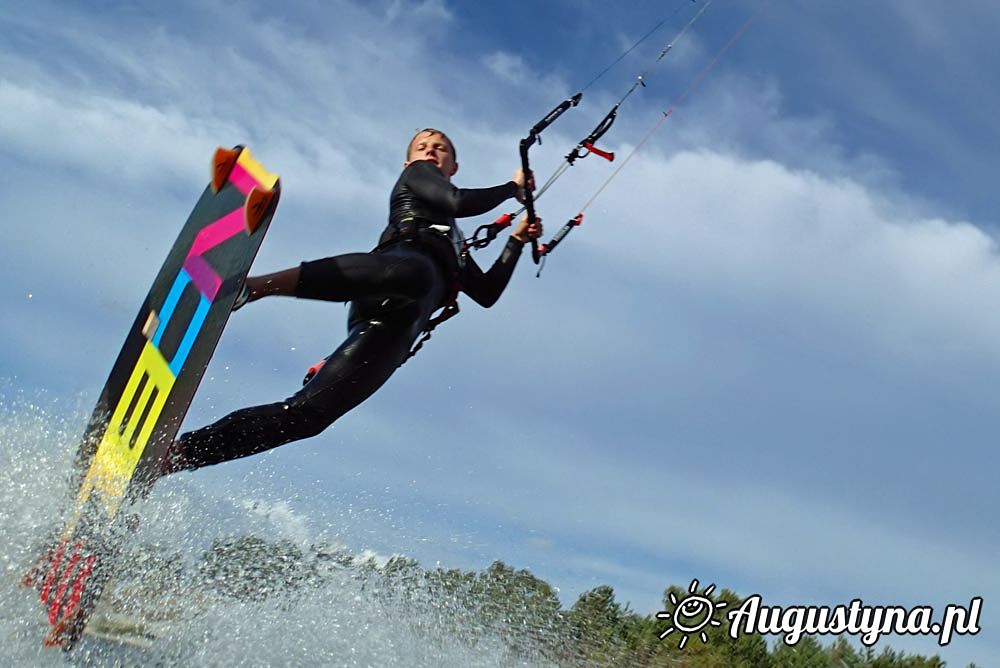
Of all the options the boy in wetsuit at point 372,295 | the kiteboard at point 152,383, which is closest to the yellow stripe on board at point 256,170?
the kiteboard at point 152,383

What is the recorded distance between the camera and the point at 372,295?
4855 millimetres

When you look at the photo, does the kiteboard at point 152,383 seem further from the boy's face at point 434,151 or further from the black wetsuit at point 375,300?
the boy's face at point 434,151

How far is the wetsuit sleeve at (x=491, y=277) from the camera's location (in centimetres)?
558

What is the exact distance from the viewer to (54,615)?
3.98 m

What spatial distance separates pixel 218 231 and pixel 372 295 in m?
0.76

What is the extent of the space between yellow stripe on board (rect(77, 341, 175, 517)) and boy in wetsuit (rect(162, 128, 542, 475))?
16 cm

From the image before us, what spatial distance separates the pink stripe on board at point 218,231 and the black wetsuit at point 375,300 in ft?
1.33

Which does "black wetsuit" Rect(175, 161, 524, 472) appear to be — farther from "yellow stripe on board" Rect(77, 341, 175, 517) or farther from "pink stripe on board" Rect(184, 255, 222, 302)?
"pink stripe on board" Rect(184, 255, 222, 302)

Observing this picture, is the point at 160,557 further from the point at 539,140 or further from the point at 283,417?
the point at 539,140

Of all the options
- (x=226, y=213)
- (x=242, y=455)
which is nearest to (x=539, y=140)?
(x=226, y=213)

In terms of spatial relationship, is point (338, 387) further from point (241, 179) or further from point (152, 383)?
point (241, 179)

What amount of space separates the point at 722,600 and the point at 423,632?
15.6 ft

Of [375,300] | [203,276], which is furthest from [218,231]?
[375,300]

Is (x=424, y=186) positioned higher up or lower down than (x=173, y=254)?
higher up
